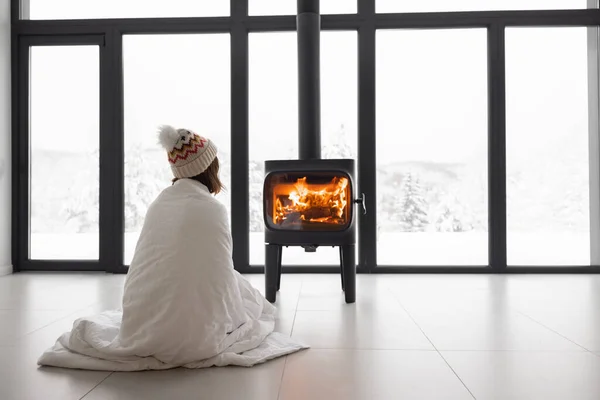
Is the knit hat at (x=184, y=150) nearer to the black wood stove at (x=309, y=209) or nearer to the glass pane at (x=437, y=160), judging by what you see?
the black wood stove at (x=309, y=209)

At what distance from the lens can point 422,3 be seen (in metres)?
4.42

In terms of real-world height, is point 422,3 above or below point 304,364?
above

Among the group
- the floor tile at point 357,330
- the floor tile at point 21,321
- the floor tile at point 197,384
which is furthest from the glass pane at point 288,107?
the floor tile at point 197,384

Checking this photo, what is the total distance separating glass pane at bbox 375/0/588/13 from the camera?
172 inches

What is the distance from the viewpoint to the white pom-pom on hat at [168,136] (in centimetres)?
200

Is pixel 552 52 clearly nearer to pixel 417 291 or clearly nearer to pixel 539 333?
A: pixel 417 291

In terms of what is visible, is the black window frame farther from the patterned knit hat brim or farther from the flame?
the patterned knit hat brim

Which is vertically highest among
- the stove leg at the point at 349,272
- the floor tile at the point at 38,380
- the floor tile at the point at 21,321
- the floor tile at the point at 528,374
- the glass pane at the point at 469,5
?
the glass pane at the point at 469,5

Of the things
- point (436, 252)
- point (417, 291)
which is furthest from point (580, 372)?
point (436, 252)

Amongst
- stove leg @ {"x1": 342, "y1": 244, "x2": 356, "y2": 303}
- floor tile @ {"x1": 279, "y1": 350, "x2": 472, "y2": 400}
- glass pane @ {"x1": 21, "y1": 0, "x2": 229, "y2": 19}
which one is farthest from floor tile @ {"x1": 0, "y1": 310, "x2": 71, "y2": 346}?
glass pane @ {"x1": 21, "y1": 0, "x2": 229, "y2": 19}

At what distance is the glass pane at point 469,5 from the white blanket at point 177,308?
3063 mm

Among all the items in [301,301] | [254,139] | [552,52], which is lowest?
[301,301]

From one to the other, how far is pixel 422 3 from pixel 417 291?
8.08 feet

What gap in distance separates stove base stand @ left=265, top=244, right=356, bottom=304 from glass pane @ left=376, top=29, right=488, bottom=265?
1.24m
